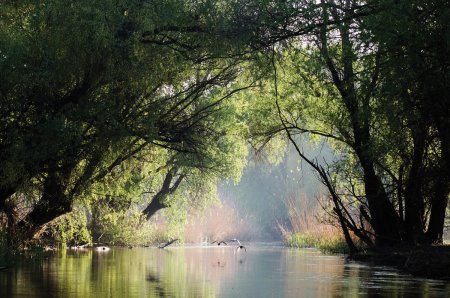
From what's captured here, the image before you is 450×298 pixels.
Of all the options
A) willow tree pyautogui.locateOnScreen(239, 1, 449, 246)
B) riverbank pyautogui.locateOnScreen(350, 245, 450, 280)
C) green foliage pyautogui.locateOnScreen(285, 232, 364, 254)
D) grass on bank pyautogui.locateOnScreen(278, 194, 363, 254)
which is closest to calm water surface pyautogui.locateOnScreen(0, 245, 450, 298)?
riverbank pyautogui.locateOnScreen(350, 245, 450, 280)

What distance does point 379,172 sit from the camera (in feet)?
60.7

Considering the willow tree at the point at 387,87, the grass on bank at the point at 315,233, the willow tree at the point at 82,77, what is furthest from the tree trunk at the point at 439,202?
the grass on bank at the point at 315,233

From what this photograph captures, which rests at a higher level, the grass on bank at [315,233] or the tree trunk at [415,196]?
the tree trunk at [415,196]

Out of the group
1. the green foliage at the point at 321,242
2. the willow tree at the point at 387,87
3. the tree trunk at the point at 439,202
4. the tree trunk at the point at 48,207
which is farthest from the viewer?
the green foliage at the point at 321,242

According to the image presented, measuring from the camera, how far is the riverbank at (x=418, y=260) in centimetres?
1331

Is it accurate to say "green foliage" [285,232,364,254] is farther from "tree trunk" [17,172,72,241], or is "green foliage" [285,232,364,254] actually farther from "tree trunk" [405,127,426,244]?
"tree trunk" [17,172,72,241]

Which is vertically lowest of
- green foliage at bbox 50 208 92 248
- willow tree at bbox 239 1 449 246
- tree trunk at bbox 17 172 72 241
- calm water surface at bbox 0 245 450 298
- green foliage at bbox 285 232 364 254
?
green foliage at bbox 285 232 364 254

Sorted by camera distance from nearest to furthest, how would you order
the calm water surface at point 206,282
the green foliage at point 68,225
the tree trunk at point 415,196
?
the calm water surface at point 206,282 → the tree trunk at point 415,196 → the green foliage at point 68,225

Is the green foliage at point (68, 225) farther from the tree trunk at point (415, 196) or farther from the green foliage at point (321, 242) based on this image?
the tree trunk at point (415, 196)

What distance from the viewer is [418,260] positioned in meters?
14.3

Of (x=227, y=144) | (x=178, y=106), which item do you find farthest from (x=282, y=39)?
(x=227, y=144)

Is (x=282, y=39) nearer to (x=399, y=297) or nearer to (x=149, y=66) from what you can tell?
(x=149, y=66)

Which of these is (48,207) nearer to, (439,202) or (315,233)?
(439,202)

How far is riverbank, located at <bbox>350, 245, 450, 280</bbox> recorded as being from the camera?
13.3m
